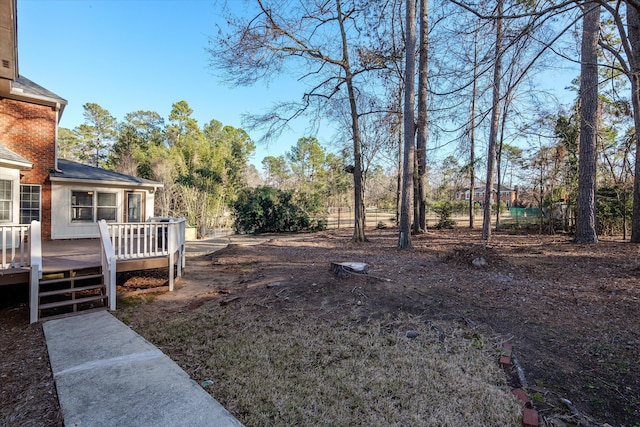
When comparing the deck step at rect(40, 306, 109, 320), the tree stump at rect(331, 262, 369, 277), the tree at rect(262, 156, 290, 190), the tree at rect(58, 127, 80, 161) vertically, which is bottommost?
the deck step at rect(40, 306, 109, 320)

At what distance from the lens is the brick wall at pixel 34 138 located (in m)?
8.40

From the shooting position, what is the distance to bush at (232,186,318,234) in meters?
18.3

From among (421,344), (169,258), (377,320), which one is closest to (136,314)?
(169,258)

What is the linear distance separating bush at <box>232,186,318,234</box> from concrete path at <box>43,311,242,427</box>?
14457 millimetres

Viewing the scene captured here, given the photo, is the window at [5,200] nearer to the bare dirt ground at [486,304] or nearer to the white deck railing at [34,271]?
the bare dirt ground at [486,304]

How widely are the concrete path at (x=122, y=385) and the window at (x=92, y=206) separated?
699 cm

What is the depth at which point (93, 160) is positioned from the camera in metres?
36.3

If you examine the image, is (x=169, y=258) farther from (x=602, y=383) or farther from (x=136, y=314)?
(x=602, y=383)

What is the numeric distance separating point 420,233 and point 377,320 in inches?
427

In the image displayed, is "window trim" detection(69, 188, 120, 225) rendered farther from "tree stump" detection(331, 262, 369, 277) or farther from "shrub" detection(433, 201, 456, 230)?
"shrub" detection(433, 201, 456, 230)

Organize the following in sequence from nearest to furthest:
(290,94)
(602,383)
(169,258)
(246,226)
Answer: (602,383)
(169,258)
(290,94)
(246,226)

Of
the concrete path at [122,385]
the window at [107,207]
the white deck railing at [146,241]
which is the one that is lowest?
the concrete path at [122,385]

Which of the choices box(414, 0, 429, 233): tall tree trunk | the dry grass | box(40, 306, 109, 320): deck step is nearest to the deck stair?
box(40, 306, 109, 320): deck step

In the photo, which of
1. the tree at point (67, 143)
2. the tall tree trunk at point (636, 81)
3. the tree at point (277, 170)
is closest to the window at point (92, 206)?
the tall tree trunk at point (636, 81)
